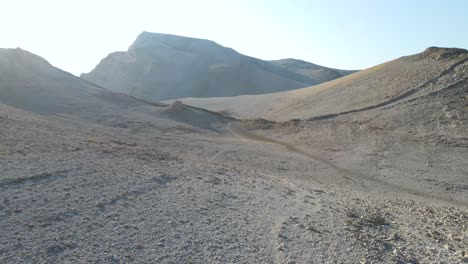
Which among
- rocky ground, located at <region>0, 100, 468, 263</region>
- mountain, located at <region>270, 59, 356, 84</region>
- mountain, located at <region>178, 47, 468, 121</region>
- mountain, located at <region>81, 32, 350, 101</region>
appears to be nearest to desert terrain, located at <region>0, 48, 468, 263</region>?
rocky ground, located at <region>0, 100, 468, 263</region>

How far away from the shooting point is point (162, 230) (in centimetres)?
795

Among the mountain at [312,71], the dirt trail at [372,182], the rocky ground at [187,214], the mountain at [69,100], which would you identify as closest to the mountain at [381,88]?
the mountain at [69,100]

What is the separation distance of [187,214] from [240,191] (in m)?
2.85

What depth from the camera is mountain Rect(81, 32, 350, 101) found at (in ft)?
331

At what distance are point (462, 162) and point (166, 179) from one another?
15.4m

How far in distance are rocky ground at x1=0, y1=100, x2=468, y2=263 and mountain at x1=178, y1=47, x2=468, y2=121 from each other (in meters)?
17.5

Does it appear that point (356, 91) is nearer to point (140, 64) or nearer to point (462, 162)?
point (462, 162)

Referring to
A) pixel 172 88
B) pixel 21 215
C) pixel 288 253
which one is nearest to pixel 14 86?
pixel 21 215

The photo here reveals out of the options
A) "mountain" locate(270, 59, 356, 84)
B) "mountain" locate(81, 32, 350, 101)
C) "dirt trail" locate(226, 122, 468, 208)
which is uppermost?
"mountain" locate(270, 59, 356, 84)

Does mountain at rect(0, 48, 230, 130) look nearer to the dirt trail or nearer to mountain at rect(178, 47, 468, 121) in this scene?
mountain at rect(178, 47, 468, 121)

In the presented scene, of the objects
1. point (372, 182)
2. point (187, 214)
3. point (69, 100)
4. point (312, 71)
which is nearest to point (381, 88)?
point (372, 182)

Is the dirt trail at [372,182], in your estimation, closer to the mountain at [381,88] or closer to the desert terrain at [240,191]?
the desert terrain at [240,191]

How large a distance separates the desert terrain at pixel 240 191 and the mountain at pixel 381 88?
2091 millimetres

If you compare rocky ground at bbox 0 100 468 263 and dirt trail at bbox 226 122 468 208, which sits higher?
rocky ground at bbox 0 100 468 263
